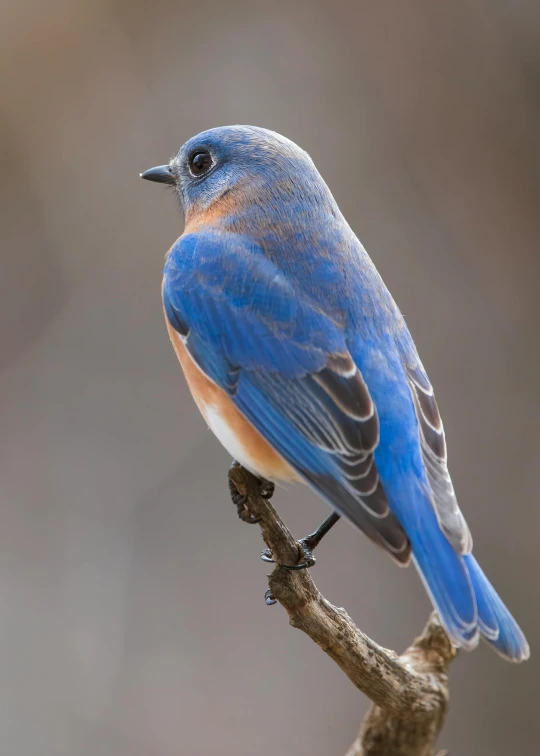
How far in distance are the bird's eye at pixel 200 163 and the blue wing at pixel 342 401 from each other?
425mm

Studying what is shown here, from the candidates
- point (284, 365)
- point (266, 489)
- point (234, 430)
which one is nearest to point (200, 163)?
point (284, 365)

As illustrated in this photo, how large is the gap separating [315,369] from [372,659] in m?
0.84

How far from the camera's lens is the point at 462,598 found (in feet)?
7.67

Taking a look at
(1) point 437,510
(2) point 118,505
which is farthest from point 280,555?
(2) point 118,505

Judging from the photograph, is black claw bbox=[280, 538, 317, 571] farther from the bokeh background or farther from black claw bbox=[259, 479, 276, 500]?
the bokeh background

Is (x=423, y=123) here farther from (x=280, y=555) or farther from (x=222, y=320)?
(x=280, y=555)

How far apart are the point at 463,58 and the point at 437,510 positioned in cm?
357

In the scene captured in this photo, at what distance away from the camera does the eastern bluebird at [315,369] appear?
2443 mm

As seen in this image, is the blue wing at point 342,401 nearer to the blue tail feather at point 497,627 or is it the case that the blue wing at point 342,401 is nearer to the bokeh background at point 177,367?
the blue tail feather at point 497,627

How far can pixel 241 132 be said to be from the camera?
338 cm

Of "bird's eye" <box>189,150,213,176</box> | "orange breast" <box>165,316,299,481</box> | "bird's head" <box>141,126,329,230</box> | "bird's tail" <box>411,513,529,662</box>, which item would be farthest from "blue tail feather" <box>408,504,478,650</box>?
"bird's eye" <box>189,150,213,176</box>

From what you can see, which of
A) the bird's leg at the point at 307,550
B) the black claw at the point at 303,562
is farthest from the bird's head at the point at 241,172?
the black claw at the point at 303,562

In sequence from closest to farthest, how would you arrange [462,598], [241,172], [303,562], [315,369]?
[462,598] < [303,562] < [315,369] < [241,172]

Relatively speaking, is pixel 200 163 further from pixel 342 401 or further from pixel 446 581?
pixel 446 581
